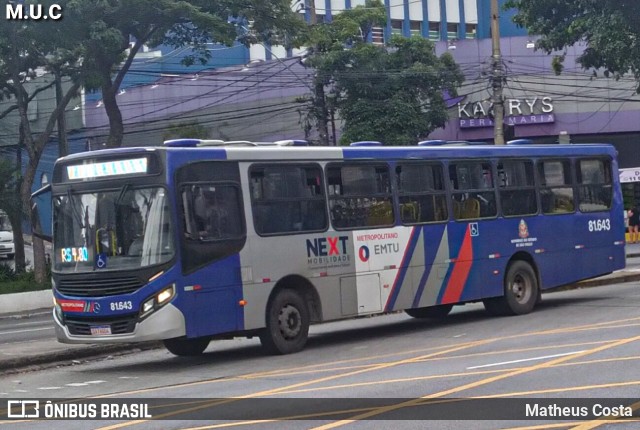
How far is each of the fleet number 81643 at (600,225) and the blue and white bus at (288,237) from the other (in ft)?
2.36

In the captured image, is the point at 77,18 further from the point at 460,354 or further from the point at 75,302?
the point at 460,354

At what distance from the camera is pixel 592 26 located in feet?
92.8

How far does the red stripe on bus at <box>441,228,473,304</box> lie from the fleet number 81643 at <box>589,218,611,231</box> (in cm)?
365

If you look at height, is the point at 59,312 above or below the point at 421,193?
below

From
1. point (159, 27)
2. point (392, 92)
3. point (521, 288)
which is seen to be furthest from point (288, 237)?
point (392, 92)

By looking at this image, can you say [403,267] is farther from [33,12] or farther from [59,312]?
[33,12]

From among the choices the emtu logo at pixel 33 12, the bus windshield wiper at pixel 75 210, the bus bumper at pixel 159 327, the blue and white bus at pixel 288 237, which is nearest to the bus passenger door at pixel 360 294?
the blue and white bus at pixel 288 237

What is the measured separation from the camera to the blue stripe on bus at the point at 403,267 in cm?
1780

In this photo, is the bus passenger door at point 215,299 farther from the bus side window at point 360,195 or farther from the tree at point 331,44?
the tree at point 331,44

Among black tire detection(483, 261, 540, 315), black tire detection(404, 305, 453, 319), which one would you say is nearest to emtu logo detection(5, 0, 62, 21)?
black tire detection(404, 305, 453, 319)

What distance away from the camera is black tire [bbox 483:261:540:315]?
65.6 feet

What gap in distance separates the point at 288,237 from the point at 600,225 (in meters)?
8.18

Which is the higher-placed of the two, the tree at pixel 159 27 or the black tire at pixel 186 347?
the tree at pixel 159 27

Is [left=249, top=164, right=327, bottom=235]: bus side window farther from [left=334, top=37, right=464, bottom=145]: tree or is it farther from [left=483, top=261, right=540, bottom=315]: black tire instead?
[left=334, top=37, right=464, bottom=145]: tree
